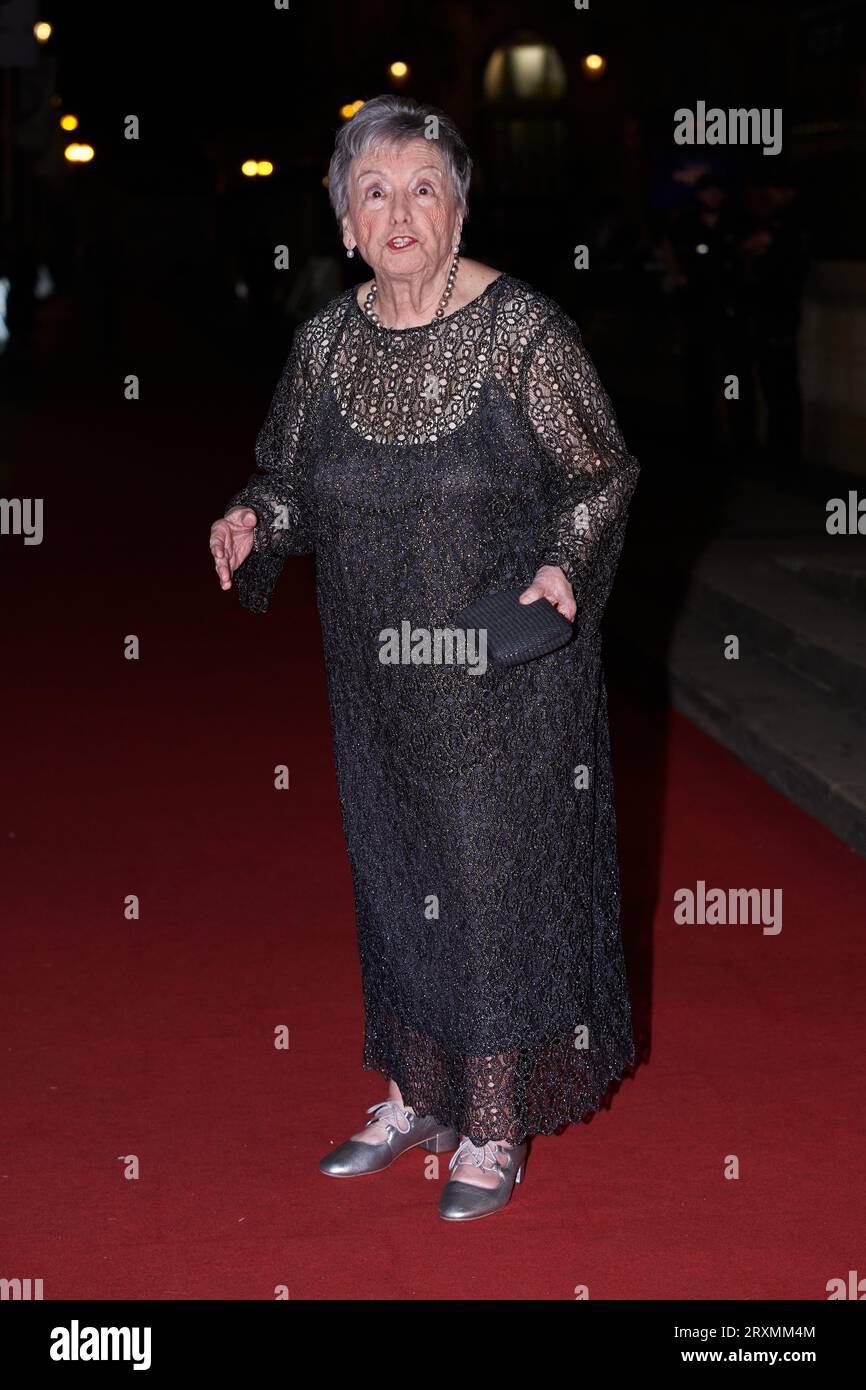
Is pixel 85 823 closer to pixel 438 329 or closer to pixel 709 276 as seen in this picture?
pixel 438 329

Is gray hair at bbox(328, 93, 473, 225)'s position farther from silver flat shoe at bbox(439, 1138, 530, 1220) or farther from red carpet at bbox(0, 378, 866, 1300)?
red carpet at bbox(0, 378, 866, 1300)

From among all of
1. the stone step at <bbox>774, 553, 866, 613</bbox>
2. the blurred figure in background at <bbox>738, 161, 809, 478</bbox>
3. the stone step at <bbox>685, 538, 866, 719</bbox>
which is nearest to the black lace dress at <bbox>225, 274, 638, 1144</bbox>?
the stone step at <bbox>685, 538, 866, 719</bbox>

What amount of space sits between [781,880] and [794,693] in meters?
1.89

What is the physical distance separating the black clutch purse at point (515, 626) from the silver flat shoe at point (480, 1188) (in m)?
1.01

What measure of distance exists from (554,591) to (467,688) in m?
0.30

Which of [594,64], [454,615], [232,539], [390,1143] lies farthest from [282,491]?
[594,64]

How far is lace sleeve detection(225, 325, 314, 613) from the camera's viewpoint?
3785mm

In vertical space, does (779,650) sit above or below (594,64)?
below

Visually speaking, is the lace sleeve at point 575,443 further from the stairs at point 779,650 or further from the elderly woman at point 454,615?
the stairs at point 779,650

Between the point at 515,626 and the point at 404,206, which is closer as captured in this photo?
the point at 515,626

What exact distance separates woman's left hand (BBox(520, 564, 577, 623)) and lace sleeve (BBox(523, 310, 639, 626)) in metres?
0.03

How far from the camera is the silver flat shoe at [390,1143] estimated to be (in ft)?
13.0

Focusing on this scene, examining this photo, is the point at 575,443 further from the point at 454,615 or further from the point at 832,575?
the point at 832,575

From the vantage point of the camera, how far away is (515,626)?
3.38m
